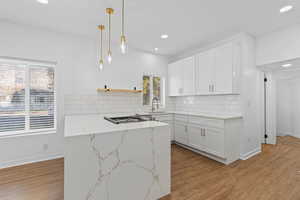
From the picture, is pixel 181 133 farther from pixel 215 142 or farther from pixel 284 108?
pixel 284 108

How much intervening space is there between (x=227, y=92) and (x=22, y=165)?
4.56m

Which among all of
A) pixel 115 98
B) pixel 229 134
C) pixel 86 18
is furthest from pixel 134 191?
pixel 86 18

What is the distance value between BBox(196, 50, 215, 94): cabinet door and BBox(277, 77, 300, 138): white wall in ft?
12.0

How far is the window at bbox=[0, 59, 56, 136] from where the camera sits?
279 cm

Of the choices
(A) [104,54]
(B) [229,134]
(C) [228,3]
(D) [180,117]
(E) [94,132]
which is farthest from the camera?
(D) [180,117]

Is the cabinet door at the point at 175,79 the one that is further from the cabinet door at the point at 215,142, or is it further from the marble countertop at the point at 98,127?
the marble countertop at the point at 98,127

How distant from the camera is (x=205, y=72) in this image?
3574 mm

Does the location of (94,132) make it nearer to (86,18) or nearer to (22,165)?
(86,18)

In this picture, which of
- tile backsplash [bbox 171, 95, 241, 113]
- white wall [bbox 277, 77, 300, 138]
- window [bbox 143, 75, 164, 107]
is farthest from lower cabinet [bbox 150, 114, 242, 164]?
white wall [bbox 277, 77, 300, 138]

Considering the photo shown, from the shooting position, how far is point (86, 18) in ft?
8.53

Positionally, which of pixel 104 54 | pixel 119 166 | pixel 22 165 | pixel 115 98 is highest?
pixel 104 54

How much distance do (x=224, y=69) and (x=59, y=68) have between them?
379 cm

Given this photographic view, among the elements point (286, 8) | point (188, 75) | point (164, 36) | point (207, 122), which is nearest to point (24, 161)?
point (207, 122)

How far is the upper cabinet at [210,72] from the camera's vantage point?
304 cm
